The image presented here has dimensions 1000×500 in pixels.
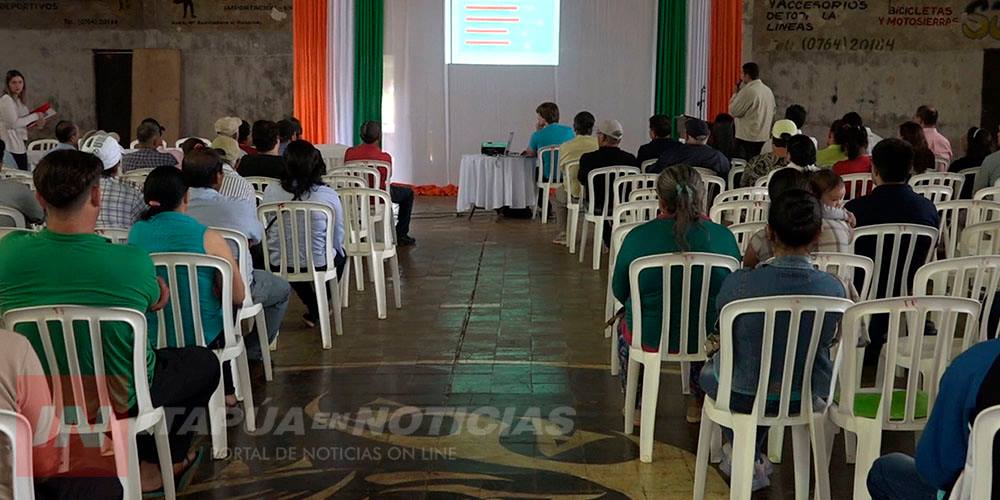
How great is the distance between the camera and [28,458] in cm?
229

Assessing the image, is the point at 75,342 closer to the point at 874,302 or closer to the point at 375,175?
the point at 874,302

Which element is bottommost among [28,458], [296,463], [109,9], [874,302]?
[296,463]

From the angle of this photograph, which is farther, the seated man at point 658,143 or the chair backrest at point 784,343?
the seated man at point 658,143

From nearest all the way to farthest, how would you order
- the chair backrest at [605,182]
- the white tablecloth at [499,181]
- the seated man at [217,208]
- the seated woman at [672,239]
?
the seated woman at [672,239]
the seated man at [217,208]
the chair backrest at [605,182]
the white tablecloth at [499,181]

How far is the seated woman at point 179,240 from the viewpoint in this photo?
4.00m

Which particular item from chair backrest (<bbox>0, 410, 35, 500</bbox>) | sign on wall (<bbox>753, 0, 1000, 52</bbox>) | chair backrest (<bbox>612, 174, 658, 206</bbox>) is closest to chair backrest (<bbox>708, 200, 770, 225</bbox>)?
chair backrest (<bbox>612, 174, 658, 206</bbox>)

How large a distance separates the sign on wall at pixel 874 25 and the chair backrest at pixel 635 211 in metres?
7.26

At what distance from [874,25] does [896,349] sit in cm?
1065

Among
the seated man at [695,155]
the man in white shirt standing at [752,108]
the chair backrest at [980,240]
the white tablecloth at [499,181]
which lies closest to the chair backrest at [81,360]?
the chair backrest at [980,240]

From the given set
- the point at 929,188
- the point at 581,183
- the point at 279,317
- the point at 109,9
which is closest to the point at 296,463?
the point at 279,317

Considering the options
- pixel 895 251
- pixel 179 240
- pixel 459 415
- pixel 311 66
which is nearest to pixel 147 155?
pixel 179 240

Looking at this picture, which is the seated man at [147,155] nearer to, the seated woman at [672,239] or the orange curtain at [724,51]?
the seated woman at [672,239]

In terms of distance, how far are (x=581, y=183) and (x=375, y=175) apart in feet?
5.37

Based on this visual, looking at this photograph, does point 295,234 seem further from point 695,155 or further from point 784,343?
point 695,155
